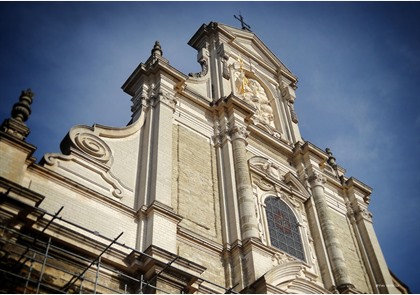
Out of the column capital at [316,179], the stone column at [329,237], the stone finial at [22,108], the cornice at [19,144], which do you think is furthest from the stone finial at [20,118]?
the column capital at [316,179]

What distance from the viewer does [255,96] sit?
20938 mm

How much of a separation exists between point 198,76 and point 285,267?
26.4 ft

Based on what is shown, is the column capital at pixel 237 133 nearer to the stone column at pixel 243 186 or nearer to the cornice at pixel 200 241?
the stone column at pixel 243 186

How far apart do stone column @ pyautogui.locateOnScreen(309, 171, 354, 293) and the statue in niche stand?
10.2ft

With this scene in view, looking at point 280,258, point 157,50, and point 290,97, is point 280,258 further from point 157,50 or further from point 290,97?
point 290,97

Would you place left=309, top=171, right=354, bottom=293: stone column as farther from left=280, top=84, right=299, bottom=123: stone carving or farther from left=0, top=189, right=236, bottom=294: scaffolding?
left=0, top=189, right=236, bottom=294: scaffolding

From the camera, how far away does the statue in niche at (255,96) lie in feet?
66.8

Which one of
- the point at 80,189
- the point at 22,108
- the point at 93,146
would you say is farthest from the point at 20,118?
the point at 93,146

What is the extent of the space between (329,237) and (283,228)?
1.58 metres

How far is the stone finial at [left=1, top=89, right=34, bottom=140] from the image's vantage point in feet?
36.5

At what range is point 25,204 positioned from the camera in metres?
9.46

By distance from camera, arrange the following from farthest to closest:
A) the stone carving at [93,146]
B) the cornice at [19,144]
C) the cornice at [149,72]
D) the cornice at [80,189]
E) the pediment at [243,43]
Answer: the pediment at [243,43] < the cornice at [149,72] < the stone carving at [93,146] < the cornice at [80,189] < the cornice at [19,144]

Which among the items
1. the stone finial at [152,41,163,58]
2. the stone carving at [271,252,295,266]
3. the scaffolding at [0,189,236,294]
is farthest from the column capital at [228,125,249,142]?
the scaffolding at [0,189,236,294]

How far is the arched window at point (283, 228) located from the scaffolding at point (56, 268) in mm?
4592
